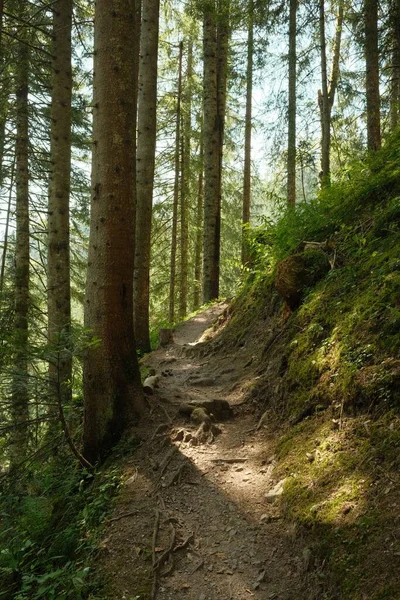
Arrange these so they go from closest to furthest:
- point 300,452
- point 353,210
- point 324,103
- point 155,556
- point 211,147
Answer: point 155,556
point 300,452
point 353,210
point 211,147
point 324,103

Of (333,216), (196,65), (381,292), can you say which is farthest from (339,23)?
(381,292)

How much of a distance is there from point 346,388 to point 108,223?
2.99 m

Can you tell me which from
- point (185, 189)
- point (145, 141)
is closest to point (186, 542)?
point (145, 141)

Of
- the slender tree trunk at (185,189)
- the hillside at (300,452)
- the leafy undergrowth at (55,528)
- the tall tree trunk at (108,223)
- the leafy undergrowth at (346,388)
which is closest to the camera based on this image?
the leafy undergrowth at (346,388)

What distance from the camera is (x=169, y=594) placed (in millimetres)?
2920

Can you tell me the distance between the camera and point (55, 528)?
4016mm

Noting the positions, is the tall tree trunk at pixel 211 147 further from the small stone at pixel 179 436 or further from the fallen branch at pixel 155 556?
the fallen branch at pixel 155 556

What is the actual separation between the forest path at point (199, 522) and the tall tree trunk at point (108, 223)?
0.56 meters

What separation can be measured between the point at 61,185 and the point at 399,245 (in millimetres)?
5660

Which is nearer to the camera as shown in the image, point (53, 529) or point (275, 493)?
point (275, 493)

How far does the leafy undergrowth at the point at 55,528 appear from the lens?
3117 mm

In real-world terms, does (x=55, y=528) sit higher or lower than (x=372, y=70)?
lower

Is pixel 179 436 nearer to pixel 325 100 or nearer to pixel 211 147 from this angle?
pixel 211 147

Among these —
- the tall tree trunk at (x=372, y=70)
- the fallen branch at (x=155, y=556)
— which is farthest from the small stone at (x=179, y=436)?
the tall tree trunk at (x=372, y=70)
